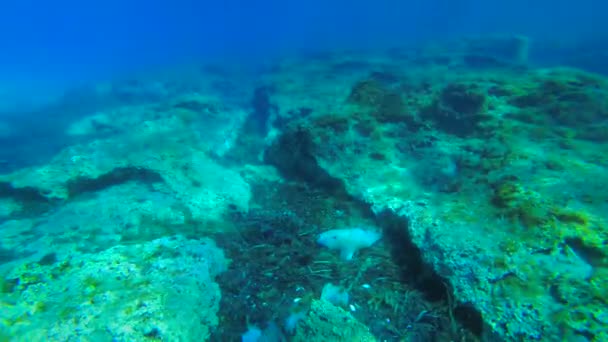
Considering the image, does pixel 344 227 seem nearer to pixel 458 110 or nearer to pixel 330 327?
pixel 330 327

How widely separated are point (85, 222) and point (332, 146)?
13.5 feet

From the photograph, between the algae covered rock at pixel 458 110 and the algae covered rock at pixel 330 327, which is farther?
the algae covered rock at pixel 458 110

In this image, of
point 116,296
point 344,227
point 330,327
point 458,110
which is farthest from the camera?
point 458,110

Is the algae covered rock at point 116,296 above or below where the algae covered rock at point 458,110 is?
below

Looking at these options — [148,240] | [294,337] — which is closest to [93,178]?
[148,240]

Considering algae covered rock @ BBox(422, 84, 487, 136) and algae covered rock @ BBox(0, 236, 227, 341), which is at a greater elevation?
algae covered rock @ BBox(422, 84, 487, 136)

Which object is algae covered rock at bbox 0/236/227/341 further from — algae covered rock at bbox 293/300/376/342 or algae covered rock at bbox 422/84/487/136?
algae covered rock at bbox 422/84/487/136

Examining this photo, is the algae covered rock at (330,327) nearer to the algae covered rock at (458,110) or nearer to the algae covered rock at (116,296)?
the algae covered rock at (116,296)

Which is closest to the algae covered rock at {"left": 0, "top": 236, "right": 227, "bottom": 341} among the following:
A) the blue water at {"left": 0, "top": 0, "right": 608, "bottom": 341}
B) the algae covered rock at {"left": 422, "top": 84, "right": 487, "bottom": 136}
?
the blue water at {"left": 0, "top": 0, "right": 608, "bottom": 341}

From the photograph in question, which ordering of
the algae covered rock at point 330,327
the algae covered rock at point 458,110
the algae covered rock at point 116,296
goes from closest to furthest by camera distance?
the algae covered rock at point 330,327 < the algae covered rock at point 116,296 < the algae covered rock at point 458,110

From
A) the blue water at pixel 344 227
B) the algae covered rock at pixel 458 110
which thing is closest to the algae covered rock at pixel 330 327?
the blue water at pixel 344 227

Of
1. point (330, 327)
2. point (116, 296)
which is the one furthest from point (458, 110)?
point (116, 296)

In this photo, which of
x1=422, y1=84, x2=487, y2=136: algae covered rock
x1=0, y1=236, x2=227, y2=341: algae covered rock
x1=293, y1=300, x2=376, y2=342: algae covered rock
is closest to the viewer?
x1=293, y1=300, x2=376, y2=342: algae covered rock

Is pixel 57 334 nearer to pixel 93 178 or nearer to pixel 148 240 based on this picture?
pixel 148 240
